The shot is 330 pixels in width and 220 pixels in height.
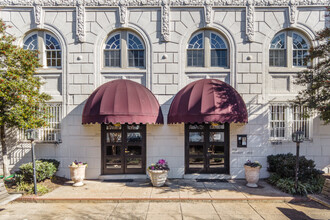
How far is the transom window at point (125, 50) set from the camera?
34.0 ft

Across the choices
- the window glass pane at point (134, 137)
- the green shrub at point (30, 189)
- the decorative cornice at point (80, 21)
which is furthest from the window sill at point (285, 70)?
the green shrub at point (30, 189)

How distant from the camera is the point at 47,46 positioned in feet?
34.4

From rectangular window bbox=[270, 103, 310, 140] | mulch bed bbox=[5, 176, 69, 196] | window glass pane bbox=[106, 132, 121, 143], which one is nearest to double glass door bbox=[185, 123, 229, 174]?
rectangular window bbox=[270, 103, 310, 140]

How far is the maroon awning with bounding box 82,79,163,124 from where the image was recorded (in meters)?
8.59

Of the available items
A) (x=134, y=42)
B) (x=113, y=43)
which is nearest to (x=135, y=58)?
(x=134, y=42)

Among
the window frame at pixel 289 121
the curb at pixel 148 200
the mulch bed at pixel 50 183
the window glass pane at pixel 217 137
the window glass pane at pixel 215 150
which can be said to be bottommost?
the curb at pixel 148 200

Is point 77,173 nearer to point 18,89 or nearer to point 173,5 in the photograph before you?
point 18,89

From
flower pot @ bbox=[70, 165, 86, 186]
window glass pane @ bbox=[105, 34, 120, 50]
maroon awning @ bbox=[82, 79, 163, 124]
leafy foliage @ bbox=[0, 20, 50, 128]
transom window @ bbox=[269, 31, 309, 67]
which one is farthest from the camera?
window glass pane @ bbox=[105, 34, 120, 50]

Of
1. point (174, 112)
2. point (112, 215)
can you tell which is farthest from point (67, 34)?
point (112, 215)

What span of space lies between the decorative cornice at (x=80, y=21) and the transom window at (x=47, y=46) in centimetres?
130

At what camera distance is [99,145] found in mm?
10039

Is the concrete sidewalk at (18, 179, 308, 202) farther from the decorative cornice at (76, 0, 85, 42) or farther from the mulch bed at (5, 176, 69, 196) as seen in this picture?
the decorative cornice at (76, 0, 85, 42)

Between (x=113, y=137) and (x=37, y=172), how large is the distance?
345cm

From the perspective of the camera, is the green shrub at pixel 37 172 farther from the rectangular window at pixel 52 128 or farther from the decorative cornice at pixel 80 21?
the decorative cornice at pixel 80 21
